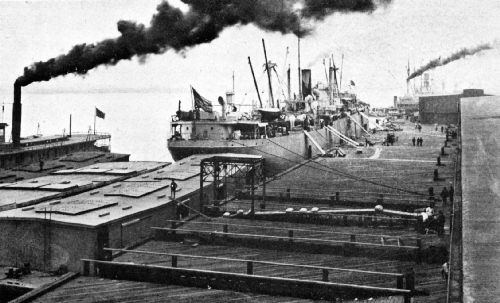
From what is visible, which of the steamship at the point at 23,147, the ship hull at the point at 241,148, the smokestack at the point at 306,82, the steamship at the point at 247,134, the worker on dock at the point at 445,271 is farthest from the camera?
the smokestack at the point at 306,82

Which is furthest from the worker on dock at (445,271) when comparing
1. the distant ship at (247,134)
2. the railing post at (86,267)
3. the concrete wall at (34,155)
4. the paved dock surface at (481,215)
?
the concrete wall at (34,155)

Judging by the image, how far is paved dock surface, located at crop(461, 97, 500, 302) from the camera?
4164 mm

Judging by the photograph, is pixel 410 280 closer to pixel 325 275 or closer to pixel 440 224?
pixel 325 275

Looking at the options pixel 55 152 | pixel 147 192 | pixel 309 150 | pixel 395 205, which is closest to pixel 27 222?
pixel 147 192

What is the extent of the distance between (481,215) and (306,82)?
68648mm

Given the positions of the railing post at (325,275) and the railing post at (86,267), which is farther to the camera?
the railing post at (86,267)

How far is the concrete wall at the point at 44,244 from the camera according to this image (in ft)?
56.6

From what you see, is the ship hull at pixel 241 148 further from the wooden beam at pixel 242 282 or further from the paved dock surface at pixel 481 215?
the paved dock surface at pixel 481 215

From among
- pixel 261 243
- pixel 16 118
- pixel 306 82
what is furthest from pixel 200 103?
pixel 261 243

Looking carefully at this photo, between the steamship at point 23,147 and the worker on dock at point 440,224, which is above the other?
the steamship at point 23,147

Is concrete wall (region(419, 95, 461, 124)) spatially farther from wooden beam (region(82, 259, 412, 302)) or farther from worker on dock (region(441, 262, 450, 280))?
wooden beam (region(82, 259, 412, 302))

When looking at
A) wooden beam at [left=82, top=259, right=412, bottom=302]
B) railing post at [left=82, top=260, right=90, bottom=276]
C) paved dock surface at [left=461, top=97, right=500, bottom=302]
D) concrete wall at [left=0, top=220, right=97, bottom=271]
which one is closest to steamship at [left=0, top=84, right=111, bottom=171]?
concrete wall at [left=0, top=220, right=97, bottom=271]

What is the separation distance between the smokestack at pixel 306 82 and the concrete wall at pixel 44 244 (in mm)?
58148

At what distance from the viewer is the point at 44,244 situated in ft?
58.5
